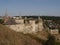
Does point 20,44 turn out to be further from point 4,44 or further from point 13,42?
point 4,44

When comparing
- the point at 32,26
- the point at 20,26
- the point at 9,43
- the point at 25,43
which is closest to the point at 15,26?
the point at 20,26

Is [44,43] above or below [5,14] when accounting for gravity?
below

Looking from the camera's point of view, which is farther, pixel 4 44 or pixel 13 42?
pixel 13 42

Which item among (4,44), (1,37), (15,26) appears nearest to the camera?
(4,44)

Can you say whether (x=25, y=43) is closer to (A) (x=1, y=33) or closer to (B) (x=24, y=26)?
(A) (x=1, y=33)

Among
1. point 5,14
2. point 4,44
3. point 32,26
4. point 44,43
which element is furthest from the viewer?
point 5,14

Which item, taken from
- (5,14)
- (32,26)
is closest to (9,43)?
(32,26)

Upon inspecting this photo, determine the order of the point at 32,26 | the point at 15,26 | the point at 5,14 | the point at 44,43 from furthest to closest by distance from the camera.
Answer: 1. the point at 5,14
2. the point at 32,26
3. the point at 15,26
4. the point at 44,43

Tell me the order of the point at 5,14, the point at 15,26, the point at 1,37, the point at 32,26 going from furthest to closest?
1. the point at 5,14
2. the point at 32,26
3. the point at 15,26
4. the point at 1,37

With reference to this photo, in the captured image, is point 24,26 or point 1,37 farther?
point 24,26
